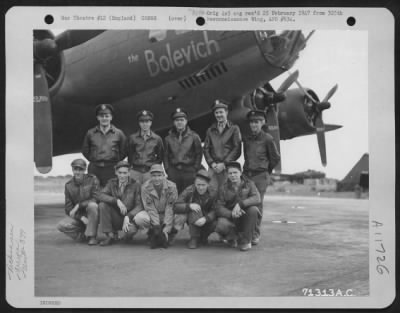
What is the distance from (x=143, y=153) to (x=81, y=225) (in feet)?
2.72

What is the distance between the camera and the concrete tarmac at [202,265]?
3359 millimetres

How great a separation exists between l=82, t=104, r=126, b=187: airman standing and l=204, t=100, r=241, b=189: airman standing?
2.51 feet

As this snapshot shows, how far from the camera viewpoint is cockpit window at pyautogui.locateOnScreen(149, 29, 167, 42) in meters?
3.59

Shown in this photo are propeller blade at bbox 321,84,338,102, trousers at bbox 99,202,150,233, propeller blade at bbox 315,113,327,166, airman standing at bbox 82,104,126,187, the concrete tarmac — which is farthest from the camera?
A: propeller blade at bbox 315,113,327,166

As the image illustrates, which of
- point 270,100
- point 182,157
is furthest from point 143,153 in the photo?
point 270,100

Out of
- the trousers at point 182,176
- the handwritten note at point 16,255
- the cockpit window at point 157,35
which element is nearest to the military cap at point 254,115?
the trousers at point 182,176

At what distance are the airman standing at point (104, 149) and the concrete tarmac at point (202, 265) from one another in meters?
0.42

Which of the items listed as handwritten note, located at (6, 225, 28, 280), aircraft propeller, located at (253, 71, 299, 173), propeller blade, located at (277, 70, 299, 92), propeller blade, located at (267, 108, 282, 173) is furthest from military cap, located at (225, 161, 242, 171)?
handwritten note, located at (6, 225, 28, 280)

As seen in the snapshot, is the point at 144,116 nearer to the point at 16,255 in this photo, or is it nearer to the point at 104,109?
the point at 104,109

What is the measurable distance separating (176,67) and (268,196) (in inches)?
64.4

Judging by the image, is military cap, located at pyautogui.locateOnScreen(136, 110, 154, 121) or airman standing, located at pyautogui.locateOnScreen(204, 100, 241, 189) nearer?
airman standing, located at pyautogui.locateOnScreen(204, 100, 241, 189)

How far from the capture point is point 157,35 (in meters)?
3.68

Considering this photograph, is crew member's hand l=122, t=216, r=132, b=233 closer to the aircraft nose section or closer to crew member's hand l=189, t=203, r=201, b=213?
crew member's hand l=189, t=203, r=201, b=213

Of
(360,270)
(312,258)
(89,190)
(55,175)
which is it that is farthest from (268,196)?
(55,175)
